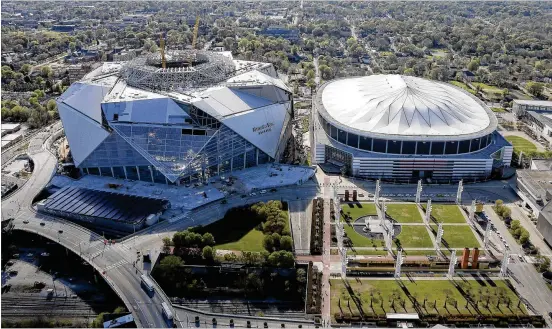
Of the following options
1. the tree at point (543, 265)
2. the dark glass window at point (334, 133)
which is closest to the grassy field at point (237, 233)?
the dark glass window at point (334, 133)

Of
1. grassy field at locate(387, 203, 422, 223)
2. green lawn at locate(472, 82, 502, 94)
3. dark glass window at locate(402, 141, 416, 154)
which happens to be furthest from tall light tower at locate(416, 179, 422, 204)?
green lawn at locate(472, 82, 502, 94)

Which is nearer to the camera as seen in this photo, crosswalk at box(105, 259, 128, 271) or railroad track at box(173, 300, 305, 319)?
railroad track at box(173, 300, 305, 319)

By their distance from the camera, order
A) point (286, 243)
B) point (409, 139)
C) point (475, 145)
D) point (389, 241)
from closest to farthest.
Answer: point (286, 243) → point (389, 241) → point (409, 139) → point (475, 145)

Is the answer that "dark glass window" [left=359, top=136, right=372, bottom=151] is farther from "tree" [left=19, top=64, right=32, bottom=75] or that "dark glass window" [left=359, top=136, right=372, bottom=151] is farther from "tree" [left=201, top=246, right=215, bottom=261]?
"tree" [left=19, top=64, right=32, bottom=75]

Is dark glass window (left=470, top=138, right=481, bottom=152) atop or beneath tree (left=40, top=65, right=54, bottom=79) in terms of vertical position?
beneath

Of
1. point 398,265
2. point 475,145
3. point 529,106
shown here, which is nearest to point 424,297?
point 398,265

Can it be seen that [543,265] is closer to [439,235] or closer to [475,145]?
[439,235]

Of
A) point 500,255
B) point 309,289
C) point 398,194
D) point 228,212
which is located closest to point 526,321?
point 500,255
